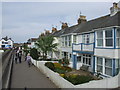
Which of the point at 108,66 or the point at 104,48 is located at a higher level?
the point at 104,48

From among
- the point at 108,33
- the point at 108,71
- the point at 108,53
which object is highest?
the point at 108,33

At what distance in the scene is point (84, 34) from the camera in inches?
708

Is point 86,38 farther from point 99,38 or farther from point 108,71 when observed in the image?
point 108,71

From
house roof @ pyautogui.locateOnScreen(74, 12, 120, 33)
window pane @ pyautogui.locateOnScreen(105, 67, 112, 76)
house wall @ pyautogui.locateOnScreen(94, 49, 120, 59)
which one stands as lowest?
window pane @ pyautogui.locateOnScreen(105, 67, 112, 76)

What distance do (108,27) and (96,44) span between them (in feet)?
8.59

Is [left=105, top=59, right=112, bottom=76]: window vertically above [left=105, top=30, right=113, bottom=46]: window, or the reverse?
[left=105, top=30, right=113, bottom=46]: window

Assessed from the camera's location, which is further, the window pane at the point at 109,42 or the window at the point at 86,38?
the window at the point at 86,38

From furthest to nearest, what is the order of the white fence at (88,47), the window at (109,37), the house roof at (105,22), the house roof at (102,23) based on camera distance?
the white fence at (88,47) < the house roof at (102,23) < the house roof at (105,22) < the window at (109,37)

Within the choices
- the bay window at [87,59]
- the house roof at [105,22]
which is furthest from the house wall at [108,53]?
the bay window at [87,59]

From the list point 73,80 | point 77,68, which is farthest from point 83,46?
point 73,80

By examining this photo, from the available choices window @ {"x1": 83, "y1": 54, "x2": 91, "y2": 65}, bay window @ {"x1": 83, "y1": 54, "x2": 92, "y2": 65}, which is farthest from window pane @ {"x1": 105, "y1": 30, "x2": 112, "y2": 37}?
window @ {"x1": 83, "y1": 54, "x2": 91, "y2": 65}

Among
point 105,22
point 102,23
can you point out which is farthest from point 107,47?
point 102,23

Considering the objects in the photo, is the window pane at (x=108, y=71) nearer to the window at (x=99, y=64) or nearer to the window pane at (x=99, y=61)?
the window at (x=99, y=64)

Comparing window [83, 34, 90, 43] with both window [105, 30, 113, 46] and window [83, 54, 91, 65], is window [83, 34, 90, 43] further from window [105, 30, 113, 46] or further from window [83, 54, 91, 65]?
window [105, 30, 113, 46]
